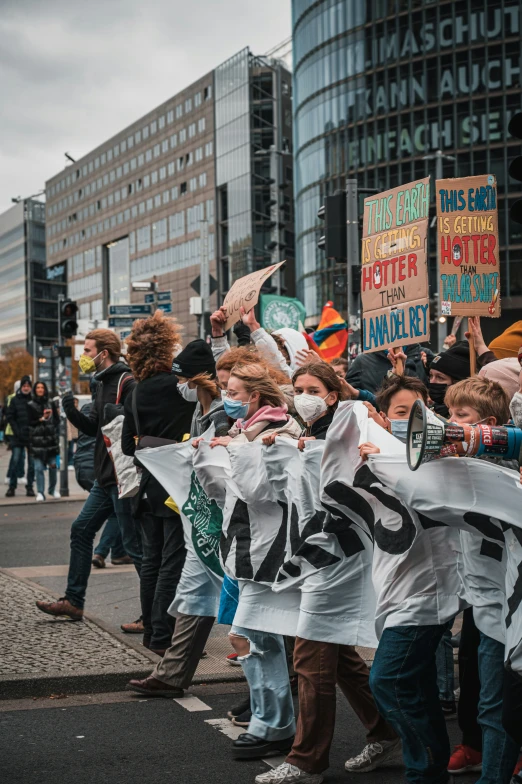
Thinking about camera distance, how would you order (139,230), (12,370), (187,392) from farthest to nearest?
(139,230) → (12,370) → (187,392)

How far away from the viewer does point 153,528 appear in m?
6.44

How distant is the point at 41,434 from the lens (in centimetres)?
1752

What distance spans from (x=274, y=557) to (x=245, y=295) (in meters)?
2.63

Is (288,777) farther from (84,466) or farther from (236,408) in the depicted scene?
(84,466)

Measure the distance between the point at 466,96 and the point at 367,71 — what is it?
7.13m

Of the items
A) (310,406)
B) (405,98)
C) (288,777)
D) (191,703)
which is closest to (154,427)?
(191,703)

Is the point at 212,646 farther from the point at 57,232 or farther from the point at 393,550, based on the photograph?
the point at 57,232

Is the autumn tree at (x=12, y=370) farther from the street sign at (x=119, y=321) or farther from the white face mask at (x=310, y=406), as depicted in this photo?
the white face mask at (x=310, y=406)

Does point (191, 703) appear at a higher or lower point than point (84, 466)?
lower

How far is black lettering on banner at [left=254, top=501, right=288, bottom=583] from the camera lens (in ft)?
15.3

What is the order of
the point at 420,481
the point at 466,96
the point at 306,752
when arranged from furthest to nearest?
the point at 466,96 → the point at 306,752 → the point at 420,481

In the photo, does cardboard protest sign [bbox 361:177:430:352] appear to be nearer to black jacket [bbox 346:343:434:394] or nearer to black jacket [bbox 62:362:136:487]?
black jacket [bbox 346:343:434:394]

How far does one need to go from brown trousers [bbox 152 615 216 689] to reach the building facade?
50.0m

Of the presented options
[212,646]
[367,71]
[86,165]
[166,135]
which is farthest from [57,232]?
[212,646]
